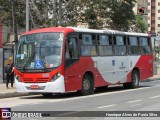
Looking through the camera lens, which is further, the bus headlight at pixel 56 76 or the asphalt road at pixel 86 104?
the bus headlight at pixel 56 76

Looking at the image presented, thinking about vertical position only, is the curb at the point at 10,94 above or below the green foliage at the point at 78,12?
below

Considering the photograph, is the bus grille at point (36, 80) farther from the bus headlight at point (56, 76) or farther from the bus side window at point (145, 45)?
the bus side window at point (145, 45)

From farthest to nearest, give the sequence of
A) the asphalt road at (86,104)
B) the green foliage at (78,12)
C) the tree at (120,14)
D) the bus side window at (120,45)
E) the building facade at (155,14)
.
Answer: the building facade at (155,14) → the tree at (120,14) → the green foliage at (78,12) → the bus side window at (120,45) → the asphalt road at (86,104)

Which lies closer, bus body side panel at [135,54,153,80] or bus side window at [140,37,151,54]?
bus body side panel at [135,54,153,80]

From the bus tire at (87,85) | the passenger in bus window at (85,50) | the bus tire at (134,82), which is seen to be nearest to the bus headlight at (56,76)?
the bus tire at (87,85)

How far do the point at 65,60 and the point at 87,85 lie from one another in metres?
2.34

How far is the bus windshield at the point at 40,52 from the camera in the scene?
60.1 ft

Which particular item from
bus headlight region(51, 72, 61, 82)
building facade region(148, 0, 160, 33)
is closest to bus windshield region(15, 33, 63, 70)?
bus headlight region(51, 72, 61, 82)

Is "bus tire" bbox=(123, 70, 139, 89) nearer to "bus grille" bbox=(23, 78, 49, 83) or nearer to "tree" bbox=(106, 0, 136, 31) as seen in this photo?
"tree" bbox=(106, 0, 136, 31)

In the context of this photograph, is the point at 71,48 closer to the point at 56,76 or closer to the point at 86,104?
the point at 56,76

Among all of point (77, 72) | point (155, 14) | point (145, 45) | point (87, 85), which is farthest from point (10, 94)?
point (155, 14)

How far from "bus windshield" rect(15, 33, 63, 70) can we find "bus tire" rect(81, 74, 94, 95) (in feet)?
7.53

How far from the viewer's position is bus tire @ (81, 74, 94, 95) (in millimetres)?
19969

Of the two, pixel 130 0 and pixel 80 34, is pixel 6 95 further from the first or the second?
pixel 130 0
